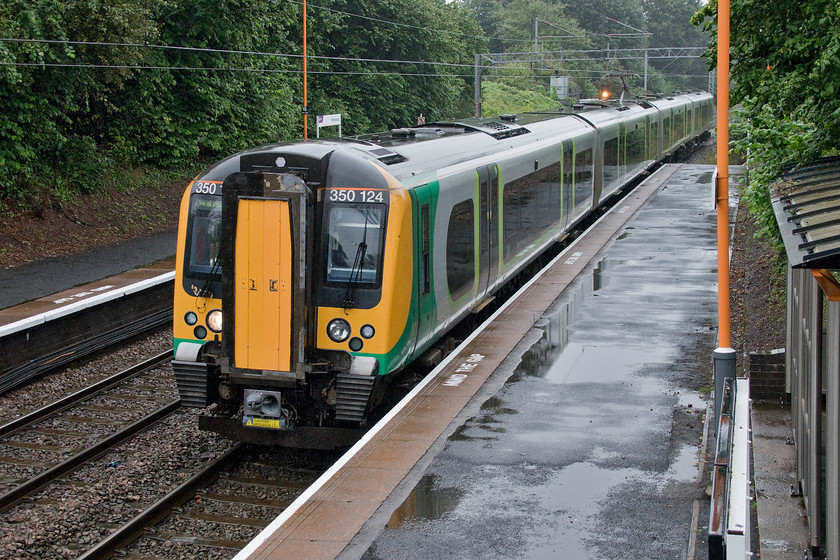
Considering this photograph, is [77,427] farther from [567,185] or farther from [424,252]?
[567,185]

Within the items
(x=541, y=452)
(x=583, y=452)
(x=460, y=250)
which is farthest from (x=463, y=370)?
(x=583, y=452)

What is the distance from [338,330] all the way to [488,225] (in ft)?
14.6

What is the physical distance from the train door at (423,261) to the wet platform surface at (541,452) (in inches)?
24.7

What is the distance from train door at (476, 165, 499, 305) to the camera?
13.0 metres

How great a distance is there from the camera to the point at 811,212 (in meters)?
6.76

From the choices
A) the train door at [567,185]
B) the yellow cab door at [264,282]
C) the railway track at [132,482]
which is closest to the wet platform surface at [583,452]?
the yellow cab door at [264,282]

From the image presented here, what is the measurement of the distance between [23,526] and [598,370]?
20.5 feet

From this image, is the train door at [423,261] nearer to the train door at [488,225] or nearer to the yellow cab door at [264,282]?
the yellow cab door at [264,282]

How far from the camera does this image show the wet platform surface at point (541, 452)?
6.92 metres

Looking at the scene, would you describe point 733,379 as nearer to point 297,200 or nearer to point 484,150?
point 297,200

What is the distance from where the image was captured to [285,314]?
9.23 m

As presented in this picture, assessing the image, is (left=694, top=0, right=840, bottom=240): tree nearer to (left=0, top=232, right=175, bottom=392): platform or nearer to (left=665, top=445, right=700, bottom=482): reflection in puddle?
(left=665, top=445, right=700, bottom=482): reflection in puddle

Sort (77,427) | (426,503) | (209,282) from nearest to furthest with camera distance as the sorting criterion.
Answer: (426,503) → (209,282) → (77,427)

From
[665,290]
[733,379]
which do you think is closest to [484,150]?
[665,290]
